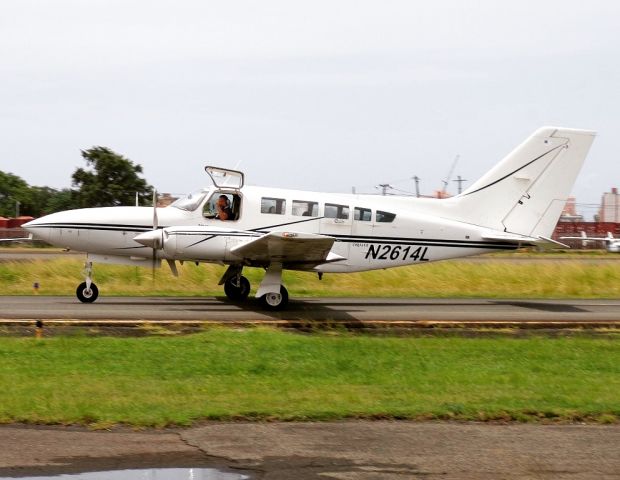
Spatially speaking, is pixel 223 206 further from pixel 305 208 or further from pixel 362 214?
pixel 362 214

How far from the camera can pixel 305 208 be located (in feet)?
67.9

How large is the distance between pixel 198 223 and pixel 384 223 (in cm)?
445

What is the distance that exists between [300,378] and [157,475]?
4.90 meters

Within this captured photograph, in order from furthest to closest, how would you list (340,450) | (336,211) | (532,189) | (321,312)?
(532,189) < (336,211) < (321,312) < (340,450)

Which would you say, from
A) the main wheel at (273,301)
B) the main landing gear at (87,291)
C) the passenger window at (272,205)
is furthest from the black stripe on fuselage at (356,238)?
the main wheel at (273,301)

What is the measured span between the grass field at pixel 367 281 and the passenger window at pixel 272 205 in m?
4.21

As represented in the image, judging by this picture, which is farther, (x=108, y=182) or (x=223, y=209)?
(x=108, y=182)

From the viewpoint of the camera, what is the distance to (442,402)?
413 inches

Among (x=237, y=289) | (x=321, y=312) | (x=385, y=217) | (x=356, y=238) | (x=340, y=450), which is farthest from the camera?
(x=237, y=289)

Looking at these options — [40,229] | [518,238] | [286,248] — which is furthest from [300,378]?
[518,238]

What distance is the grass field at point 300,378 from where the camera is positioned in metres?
9.77

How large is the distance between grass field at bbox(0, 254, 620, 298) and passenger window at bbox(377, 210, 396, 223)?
12.5ft

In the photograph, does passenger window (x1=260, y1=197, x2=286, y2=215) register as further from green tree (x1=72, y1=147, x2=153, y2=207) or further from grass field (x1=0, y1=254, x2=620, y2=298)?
green tree (x1=72, y1=147, x2=153, y2=207)

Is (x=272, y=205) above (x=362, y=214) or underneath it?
above
